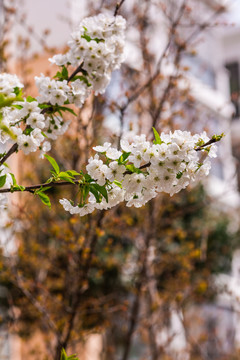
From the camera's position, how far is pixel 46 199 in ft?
7.16

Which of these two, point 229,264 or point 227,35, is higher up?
point 227,35

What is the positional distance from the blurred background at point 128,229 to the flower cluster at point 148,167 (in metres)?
1.04

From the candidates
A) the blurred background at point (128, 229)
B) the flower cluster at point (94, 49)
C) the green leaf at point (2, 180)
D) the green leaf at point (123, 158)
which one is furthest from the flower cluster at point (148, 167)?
the blurred background at point (128, 229)

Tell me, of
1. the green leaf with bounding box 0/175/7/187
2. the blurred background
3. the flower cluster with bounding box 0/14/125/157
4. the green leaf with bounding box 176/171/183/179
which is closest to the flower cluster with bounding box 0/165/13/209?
the green leaf with bounding box 0/175/7/187

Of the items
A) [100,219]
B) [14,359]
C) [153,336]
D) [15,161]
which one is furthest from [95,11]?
[14,359]

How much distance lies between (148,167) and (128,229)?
12.9ft

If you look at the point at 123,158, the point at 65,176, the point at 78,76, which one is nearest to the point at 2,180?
the point at 65,176

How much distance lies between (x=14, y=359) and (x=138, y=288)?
15.6 feet

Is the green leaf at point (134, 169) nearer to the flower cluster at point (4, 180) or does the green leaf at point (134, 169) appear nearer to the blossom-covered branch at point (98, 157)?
the blossom-covered branch at point (98, 157)

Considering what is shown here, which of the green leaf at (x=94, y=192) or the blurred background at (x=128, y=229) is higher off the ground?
the blurred background at (x=128, y=229)

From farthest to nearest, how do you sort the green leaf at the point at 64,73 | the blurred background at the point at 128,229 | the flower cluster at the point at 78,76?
the blurred background at the point at 128,229
the green leaf at the point at 64,73
the flower cluster at the point at 78,76

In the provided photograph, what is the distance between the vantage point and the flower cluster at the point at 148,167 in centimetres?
206

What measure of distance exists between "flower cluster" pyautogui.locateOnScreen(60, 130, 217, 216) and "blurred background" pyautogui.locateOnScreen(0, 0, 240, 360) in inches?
41.1

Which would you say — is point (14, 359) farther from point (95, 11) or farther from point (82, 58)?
point (82, 58)
